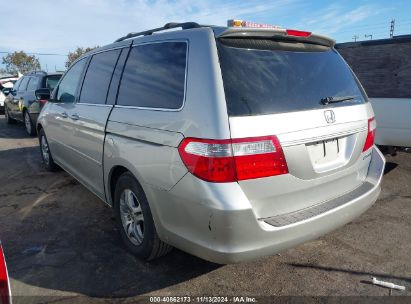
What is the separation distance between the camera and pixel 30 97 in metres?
9.58

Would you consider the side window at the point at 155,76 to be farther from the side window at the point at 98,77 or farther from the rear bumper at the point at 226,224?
the rear bumper at the point at 226,224

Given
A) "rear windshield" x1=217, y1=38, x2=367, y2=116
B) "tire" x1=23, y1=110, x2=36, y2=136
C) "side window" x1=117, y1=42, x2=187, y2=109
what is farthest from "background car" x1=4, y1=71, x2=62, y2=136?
"rear windshield" x1=217, y1=38, x2=367, y2=116

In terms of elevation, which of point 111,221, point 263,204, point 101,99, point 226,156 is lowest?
point 111,221

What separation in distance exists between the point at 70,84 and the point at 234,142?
3248mm

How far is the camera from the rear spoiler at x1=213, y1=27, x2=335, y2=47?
249 centimetres

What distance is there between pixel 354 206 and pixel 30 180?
4804mm

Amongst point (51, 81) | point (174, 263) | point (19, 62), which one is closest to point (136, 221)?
point (174, 263)

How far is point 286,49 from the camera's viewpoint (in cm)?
275

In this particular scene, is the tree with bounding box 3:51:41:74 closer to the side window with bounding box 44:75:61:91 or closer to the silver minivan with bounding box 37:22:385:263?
the side window with bounding box 44:75:61:91

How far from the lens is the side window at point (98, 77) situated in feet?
11.8

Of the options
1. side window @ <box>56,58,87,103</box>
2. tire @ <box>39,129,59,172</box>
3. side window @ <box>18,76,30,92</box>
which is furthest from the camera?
side window @ <box>18,76,30,92</box>

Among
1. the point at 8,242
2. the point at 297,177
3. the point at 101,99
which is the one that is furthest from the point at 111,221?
the point at 297,177

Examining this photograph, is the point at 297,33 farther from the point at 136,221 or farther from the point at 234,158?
the point at 136,221

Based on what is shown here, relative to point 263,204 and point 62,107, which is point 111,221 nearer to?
point 62,107
